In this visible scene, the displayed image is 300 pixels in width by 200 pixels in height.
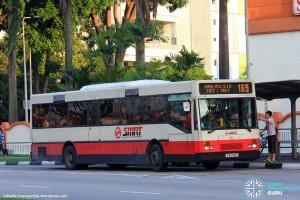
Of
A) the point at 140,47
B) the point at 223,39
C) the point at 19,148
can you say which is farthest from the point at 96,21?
the point at 223,39

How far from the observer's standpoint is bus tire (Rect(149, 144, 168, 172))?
27625 millimetres

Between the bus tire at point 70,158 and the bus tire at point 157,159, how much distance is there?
435cm

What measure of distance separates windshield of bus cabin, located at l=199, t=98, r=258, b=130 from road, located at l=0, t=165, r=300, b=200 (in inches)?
59.4

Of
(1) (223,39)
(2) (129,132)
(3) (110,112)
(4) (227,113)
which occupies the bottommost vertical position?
(2) (129,132)

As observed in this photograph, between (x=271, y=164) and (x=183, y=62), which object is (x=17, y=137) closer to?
(x=183, y=62)

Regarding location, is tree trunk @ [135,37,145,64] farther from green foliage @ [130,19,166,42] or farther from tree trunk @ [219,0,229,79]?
tree trunk @ [219,0,229,79]

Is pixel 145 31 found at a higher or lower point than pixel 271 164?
higher

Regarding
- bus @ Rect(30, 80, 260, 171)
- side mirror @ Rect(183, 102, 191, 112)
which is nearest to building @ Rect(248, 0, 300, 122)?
bus @ Rect(30, 80, 260, 171)

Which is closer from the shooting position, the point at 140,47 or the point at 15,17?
the point at 140,47

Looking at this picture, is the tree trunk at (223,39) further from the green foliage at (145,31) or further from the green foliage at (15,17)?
the green foliage at (15,17)

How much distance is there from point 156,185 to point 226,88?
6324 mm

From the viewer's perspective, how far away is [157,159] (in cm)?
2773

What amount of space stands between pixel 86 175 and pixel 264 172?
5.91 metres

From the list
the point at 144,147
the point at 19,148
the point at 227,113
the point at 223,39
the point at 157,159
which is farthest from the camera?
the point at 19,148
